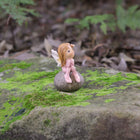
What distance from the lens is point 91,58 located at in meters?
4.25

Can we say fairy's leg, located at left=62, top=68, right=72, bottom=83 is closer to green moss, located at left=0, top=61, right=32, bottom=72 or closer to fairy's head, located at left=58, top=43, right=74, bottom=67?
fairy's head, located at left=58, top=43, right=74, bottom=67

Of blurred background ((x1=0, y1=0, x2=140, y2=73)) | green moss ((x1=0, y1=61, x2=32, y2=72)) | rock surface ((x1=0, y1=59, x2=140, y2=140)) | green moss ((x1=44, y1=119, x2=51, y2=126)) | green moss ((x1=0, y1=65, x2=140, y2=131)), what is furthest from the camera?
blurred background ((x1=0, y1=0, x2=140, y2=73))

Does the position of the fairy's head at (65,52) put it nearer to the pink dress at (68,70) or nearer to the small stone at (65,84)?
the pink dress at (68,70)

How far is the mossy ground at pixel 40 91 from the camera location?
6.91 ft

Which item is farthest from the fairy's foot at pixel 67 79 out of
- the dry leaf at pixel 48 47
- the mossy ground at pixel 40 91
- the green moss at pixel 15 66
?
the dry leaf at pixel 48 47

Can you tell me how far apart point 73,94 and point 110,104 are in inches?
21.9

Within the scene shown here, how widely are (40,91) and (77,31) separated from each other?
4.34 metres

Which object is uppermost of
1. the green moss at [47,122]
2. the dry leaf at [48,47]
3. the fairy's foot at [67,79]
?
the dry leaf at [48,47]

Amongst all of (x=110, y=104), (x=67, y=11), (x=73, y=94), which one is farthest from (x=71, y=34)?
(x=110, y=104)

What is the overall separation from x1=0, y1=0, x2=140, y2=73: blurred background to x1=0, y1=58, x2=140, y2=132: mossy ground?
66 cm

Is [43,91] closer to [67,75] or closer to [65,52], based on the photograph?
[67,75]

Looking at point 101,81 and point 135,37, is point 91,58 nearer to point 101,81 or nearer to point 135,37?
point 101,81

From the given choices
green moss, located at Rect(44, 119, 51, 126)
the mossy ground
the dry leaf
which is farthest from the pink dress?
the dry leaf

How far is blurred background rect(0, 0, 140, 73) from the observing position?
4090 millimetres
